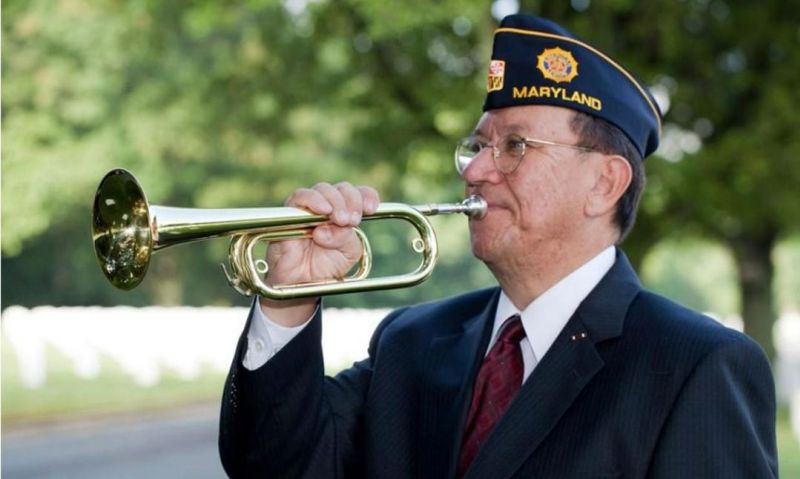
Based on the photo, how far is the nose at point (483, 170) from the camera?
3.15 meters

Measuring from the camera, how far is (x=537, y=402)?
287cm

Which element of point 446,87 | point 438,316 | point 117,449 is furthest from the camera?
point 446,87

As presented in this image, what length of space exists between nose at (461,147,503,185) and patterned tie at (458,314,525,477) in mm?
335

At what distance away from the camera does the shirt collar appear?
3.05 m

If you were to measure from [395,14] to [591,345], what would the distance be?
28.4 ft

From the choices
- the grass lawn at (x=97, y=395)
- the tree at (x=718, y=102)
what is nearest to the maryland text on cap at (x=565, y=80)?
the grass lawn at (x=97, y=395)

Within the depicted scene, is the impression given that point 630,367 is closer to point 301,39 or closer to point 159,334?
point 301,39

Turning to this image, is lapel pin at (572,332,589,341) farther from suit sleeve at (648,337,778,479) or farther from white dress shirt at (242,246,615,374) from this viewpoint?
suit sleeve at (648,337,778,479)

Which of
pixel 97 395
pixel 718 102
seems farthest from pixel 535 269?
pixel 97 395

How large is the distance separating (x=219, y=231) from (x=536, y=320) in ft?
2.48

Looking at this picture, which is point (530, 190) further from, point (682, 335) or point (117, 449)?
point (117, 449)

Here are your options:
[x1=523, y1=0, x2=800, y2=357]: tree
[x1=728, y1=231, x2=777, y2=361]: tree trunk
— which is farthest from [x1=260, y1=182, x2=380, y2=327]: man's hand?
[x1=728, y1=231, x2=777, y2=361]: tree trunk

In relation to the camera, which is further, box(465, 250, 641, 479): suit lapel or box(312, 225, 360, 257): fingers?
box(312, 225, 360, 257): fingers

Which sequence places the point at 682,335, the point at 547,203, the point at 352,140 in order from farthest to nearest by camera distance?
the point at 352,140, the point at 547,203, the point at 682,335
